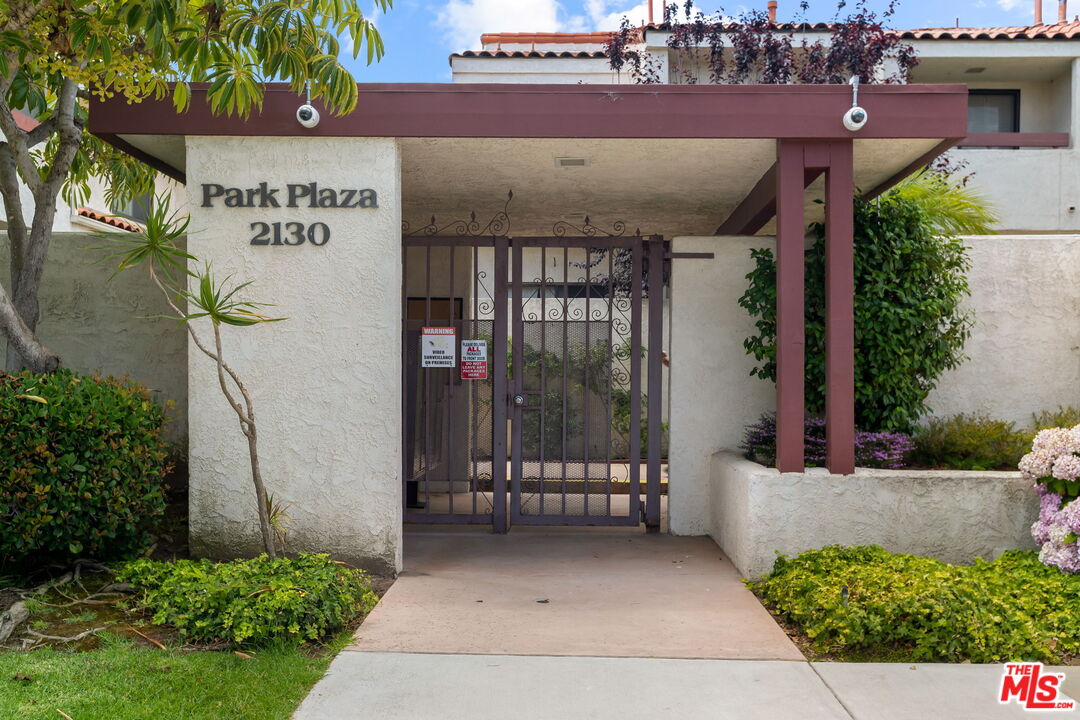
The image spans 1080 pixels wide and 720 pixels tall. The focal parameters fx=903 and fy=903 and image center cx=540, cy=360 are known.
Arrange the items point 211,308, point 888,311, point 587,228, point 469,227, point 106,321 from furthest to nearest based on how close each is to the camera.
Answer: point 469,227 < point 587,228 < point 106,321 < point 888,311 < point 211,308

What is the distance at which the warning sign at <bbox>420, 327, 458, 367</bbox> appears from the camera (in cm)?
751

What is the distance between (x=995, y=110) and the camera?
15914 millimetres

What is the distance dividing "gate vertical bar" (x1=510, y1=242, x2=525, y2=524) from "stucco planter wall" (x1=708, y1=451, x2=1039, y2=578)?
83.1 inches

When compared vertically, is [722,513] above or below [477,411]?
below

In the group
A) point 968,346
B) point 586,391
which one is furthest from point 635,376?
point 968,346

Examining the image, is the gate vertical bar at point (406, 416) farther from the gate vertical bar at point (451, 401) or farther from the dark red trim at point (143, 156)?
the dark red trim at point (143, 156)

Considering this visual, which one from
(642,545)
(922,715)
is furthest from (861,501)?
(922,715)

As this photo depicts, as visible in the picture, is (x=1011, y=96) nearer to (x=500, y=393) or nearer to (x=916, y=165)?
(x=916, y=165)

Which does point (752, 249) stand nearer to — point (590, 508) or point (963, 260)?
point (963, 260)

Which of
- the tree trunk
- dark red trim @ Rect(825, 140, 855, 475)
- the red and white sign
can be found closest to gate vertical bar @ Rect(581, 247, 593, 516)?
dark red trim @ Rect(825, 140, 855, 475)

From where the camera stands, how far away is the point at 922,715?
149 inches

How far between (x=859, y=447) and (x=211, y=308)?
14.4 ft

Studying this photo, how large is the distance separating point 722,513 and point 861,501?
119cm

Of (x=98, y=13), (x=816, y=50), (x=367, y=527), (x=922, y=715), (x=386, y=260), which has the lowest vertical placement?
(x=922, y=715)
